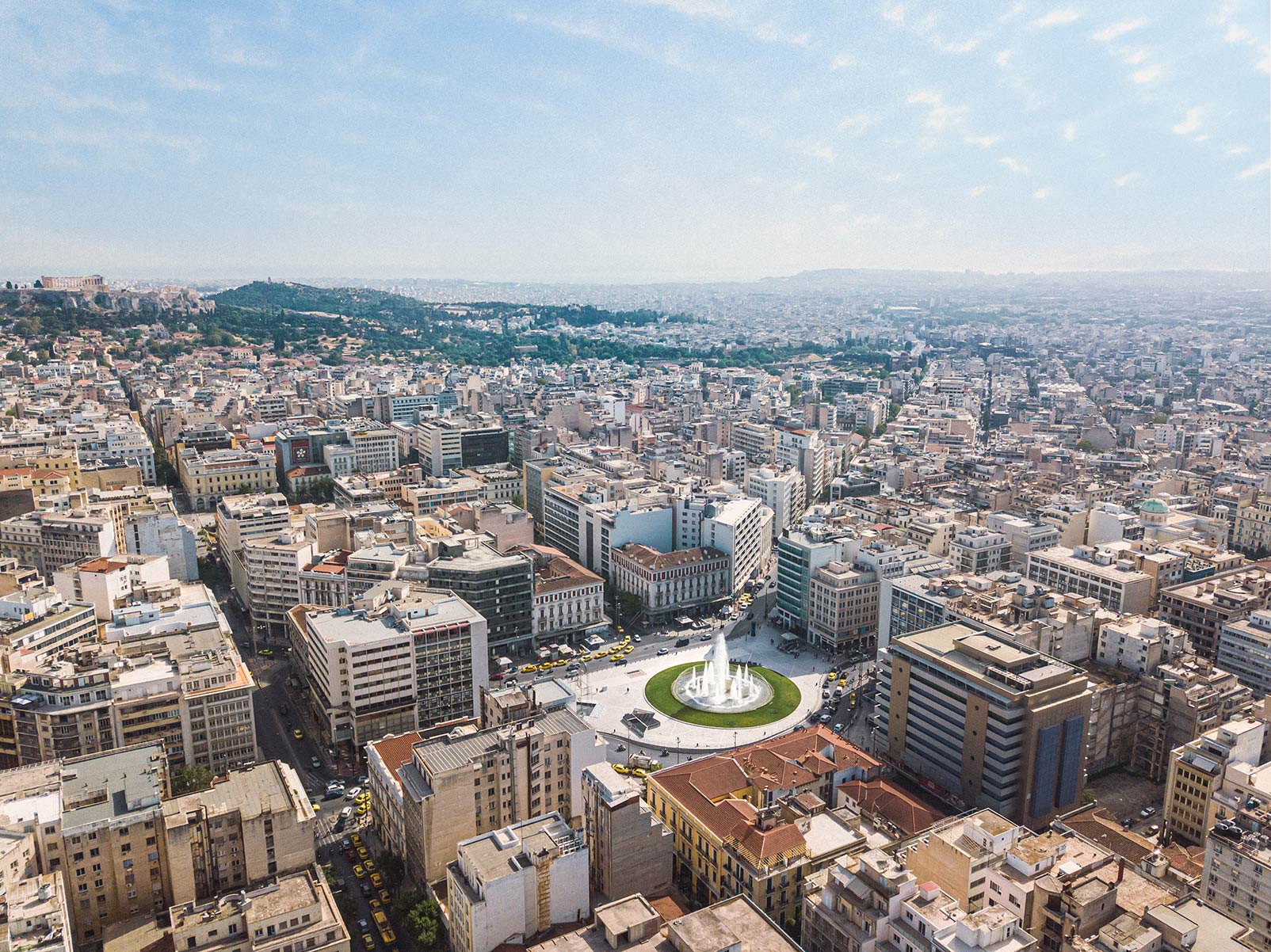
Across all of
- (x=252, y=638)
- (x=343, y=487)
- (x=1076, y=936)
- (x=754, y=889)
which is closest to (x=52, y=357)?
(x=343, y=487)

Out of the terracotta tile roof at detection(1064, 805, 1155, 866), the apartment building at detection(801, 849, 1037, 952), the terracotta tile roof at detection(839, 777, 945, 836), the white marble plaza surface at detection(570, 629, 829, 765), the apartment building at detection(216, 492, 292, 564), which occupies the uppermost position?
the apartment building at detection(216, 492, 292, 564)

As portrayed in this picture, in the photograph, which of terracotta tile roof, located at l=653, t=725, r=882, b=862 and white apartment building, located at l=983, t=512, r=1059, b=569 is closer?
terracotta tile roof, located at l=653, t=725, r=882, b=862

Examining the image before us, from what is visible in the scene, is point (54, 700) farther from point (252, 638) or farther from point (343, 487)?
point (343, 487)

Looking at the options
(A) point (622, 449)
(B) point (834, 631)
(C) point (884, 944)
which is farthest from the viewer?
(A) point (622, 449)

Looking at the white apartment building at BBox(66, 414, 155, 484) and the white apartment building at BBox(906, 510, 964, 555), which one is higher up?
the white apartment building at BBox(66, 414, 155, 484)

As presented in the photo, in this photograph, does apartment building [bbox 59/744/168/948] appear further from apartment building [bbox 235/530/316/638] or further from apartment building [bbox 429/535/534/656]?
apartment building [bbox 235/530/316/638]

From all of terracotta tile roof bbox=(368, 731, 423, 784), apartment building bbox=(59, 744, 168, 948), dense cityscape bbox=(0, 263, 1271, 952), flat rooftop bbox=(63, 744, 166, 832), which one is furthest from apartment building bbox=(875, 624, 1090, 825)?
flat rooftop bbox=(63, 744, 166, 832)
